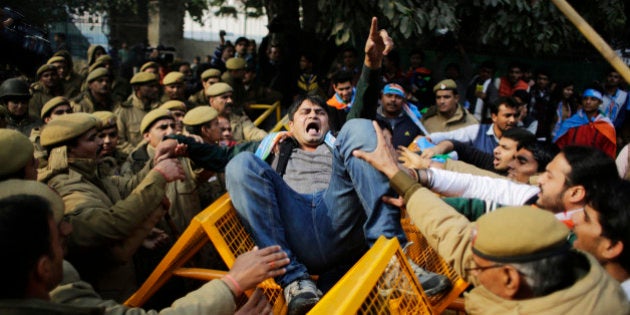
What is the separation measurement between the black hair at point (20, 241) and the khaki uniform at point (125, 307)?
9.6 inches

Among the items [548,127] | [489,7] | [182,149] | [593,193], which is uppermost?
[489,7]

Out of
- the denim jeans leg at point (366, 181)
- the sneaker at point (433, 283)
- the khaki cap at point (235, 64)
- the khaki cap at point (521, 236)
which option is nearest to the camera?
the khaki cap at point (521, 236)

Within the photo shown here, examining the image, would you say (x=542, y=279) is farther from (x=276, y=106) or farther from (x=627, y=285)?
(x=276, y=106)

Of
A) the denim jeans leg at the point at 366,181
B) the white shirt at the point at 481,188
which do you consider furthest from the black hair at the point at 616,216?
the denim jeans leg at the point at 366,181

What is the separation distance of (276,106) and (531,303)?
641 centimetres

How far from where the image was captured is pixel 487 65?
8797mm

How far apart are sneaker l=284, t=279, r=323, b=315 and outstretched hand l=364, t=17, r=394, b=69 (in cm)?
154

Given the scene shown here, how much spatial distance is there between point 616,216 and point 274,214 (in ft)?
5.52

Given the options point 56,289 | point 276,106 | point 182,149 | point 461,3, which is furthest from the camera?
point 276,106

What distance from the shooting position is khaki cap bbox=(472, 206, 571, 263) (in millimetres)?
1811

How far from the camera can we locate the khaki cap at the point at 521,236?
71.3 inches

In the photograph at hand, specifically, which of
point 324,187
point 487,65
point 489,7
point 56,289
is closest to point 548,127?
point 487,65

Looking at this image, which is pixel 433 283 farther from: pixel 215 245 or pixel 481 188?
pixel 215 245

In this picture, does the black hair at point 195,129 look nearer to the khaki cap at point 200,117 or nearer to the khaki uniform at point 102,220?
the khaki cap at point 200,117
